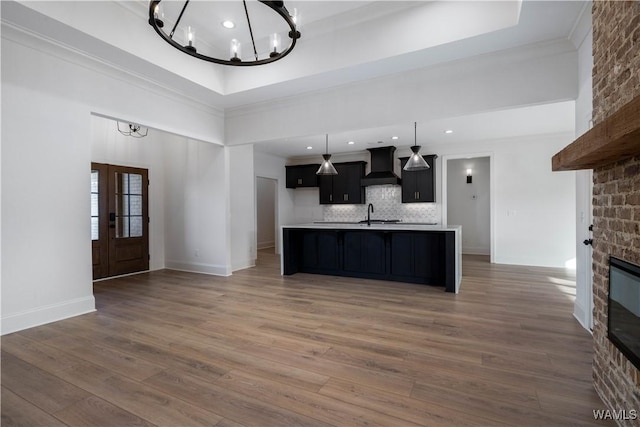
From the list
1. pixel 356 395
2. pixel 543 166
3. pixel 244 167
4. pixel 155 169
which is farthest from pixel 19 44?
pixel 543 166

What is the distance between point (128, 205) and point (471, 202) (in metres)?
8.16

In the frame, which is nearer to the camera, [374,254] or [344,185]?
[374,254]

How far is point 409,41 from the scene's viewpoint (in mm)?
3438

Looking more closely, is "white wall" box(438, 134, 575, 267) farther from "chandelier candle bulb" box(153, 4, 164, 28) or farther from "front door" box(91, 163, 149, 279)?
"front door" box(91, 163, 149, 279)

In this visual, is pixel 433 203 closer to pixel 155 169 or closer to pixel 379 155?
pixel 379 155

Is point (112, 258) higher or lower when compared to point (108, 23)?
lower

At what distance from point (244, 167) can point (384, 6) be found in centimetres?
402

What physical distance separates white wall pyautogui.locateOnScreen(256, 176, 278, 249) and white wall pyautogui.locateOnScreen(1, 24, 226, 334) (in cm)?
610

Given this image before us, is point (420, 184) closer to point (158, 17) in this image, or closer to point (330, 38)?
point (330, 38)

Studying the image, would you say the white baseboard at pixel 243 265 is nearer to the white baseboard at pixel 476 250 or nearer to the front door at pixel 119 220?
the front door at pixel 119 220

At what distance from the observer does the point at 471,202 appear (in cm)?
833

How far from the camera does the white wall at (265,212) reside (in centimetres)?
989

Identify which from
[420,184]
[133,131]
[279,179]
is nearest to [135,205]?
[133,131]

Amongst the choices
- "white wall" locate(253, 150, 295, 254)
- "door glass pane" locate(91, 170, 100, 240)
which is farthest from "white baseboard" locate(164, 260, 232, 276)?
"white wall" locate(253, 150, 295, 254)
